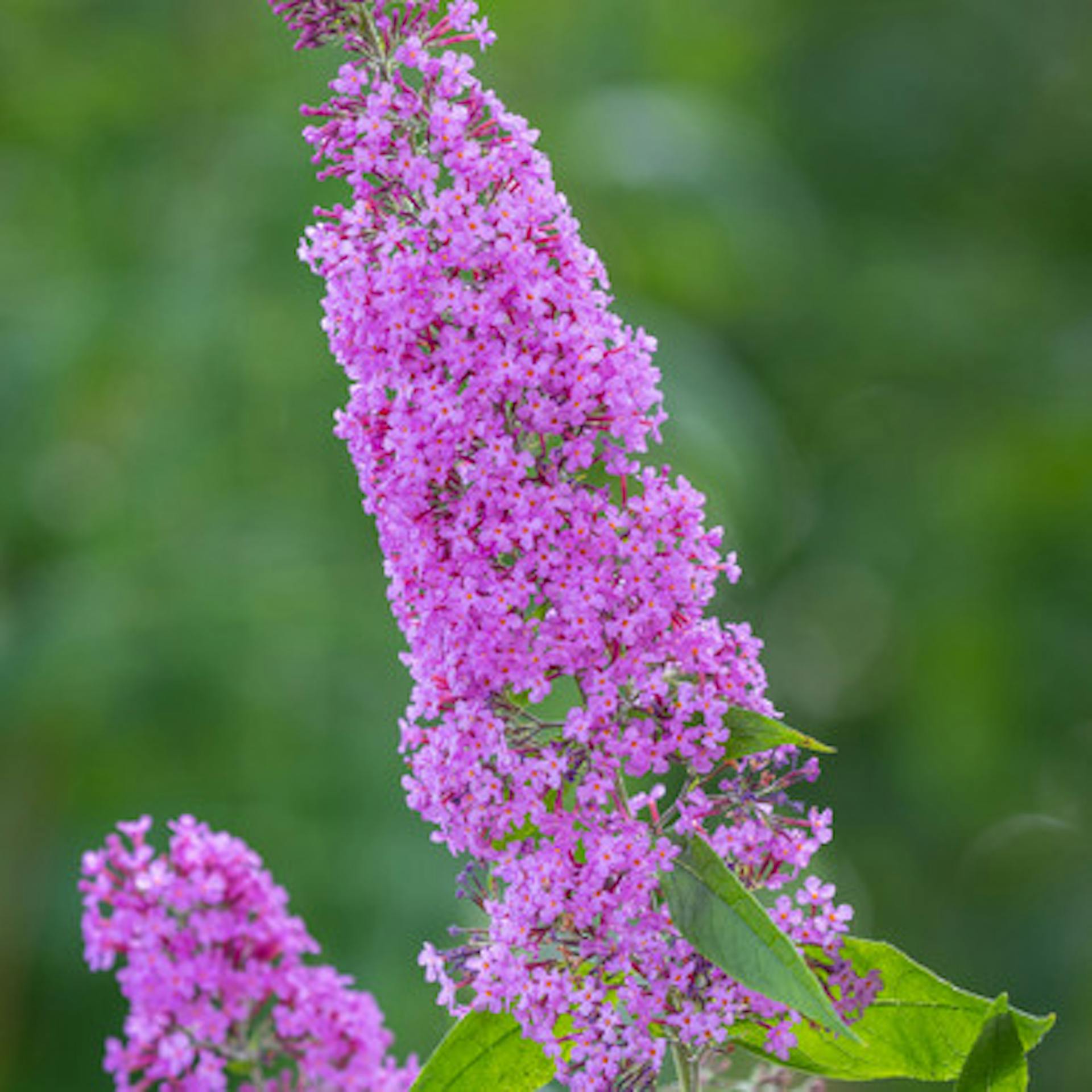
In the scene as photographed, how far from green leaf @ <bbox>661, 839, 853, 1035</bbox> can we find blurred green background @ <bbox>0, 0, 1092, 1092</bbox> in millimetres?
3505

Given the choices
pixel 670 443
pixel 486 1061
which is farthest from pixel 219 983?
pixel 670 443

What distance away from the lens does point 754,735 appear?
1.91 meters

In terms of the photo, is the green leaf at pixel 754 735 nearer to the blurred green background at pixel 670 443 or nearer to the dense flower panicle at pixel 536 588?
the dense flower panicle at pixel 536 588

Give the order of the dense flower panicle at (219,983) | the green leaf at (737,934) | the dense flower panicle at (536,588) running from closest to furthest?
the green leaf at (737,934), the dense flower panicle at (536,588), the dense flower panicle at (219,983)

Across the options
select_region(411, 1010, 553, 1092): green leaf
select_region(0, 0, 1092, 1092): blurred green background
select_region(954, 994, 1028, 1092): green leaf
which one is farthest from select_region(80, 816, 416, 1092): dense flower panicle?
select_region(0, 0, 1092, 1092): blurred green background

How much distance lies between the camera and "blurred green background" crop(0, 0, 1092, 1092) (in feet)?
18.9

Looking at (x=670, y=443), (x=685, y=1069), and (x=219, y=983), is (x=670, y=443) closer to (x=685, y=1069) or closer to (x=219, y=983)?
(x=219, y=983)

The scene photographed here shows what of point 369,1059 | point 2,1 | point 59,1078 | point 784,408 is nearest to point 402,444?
point 369,1059

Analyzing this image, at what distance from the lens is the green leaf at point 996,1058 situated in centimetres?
176

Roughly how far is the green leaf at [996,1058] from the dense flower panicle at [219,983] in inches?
28.0

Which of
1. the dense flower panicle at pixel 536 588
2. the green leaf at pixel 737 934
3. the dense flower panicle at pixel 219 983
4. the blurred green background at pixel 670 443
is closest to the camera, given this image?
the green leaf at pixel 737 934

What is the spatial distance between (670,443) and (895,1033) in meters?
3.74

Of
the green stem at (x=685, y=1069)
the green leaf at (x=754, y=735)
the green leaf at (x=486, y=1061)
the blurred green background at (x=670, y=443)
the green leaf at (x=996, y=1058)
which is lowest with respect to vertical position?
the green leaf at (x=996, y=1058)

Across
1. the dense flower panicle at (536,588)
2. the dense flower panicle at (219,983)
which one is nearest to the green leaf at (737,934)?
the dense flower panicle at (536,588)
